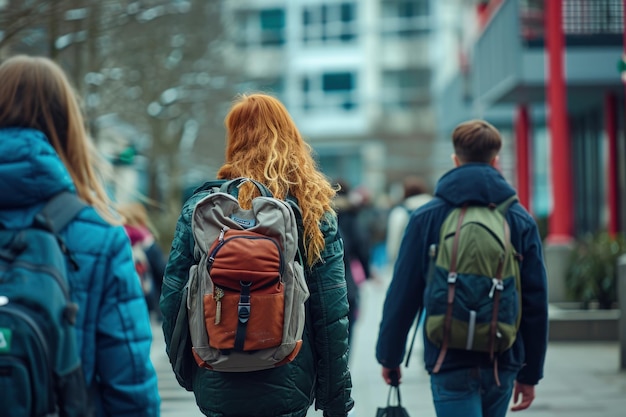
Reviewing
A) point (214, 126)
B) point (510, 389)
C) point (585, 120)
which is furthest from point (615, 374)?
point (214, 126)

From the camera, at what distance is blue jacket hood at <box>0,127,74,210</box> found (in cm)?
291

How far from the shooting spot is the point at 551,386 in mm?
10086

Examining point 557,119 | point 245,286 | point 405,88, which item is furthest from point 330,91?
point 245,286

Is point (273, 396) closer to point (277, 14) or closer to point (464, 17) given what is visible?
point (464, 17)

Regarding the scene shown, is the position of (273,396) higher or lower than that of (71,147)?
lower

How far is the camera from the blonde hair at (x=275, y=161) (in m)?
3.79

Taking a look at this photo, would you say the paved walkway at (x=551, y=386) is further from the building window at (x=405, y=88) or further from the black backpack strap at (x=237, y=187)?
the building window at (x=405, y=88)

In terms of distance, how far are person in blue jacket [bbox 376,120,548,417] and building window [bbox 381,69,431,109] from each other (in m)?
65.4

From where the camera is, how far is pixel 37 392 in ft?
8.92

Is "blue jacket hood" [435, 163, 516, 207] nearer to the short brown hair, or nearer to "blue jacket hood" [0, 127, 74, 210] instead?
the short brown hair

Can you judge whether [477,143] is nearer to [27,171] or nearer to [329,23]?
[27,171]

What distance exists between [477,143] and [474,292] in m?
0.74

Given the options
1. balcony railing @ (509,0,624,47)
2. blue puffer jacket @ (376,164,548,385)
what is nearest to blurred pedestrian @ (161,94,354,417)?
blue puffer jacket @ (376,164,548,385)

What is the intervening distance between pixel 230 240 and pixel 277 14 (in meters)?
70.7
